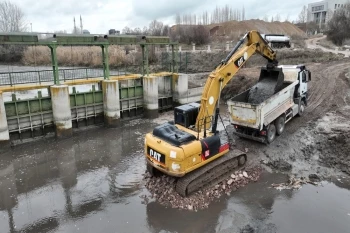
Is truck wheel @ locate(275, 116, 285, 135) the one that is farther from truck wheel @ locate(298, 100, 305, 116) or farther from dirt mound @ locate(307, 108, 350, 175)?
truck wheel @ locate(298, 100, 305, 116)

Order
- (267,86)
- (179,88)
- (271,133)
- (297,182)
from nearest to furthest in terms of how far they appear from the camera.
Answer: (297,182), (271,133), (267,86), (179,88)

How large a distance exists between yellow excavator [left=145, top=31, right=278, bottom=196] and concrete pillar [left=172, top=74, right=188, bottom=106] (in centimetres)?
948

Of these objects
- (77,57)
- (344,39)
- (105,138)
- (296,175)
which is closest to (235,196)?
(296,175)

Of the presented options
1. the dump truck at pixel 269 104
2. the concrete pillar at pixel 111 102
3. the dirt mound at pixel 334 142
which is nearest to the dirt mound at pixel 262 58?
the concrete pillar at pixel 111 102

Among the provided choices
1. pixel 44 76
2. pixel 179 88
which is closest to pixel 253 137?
pixel 179 88

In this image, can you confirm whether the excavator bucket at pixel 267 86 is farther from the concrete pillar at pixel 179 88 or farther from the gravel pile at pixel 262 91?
the concrete pillar at pixel 179 88

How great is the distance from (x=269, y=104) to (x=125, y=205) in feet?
22.0

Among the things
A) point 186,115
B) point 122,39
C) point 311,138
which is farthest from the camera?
point 122,39

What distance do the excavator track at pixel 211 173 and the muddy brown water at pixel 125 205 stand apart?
687 mm

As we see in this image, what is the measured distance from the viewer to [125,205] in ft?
29.6

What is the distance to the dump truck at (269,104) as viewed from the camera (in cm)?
1148

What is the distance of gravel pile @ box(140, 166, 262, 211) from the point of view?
880 centimetres

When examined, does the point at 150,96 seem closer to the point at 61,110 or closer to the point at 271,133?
the point at 61,110

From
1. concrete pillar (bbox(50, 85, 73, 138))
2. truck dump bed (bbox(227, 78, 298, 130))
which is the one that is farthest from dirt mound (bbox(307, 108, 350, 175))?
concrete pillar (bbox(50, 85, 73, 138))
